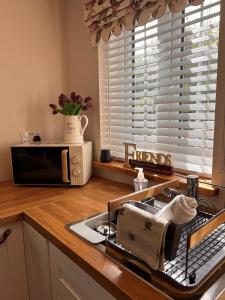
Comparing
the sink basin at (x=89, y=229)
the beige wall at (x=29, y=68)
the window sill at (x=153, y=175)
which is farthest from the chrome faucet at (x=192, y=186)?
the beige wall at (x=29, y=68)

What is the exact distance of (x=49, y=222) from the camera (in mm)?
985

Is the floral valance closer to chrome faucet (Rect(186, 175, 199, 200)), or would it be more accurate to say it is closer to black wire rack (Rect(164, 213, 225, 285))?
chrome faucet (Rect(186, 175, 199, 200))

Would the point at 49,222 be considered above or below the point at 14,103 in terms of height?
below

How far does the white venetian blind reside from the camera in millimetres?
1105

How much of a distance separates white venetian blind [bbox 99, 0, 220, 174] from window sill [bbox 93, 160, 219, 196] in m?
0.11

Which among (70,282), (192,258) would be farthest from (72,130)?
(192,258)

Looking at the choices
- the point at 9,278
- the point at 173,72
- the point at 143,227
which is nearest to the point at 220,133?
the point at 173,72

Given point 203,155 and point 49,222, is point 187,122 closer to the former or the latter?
point 203,155

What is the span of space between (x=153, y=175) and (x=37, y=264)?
0.72m

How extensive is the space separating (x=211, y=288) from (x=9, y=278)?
0.96m

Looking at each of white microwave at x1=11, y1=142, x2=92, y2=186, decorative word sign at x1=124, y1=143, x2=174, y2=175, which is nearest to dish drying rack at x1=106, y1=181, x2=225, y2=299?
decorative word sign at x1=124, y1=143, x2=174, y2=175

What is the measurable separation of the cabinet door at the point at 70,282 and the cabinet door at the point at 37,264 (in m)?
0.06

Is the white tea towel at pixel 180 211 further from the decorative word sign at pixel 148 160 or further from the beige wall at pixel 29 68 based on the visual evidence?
the beige wall at pixel 29 68

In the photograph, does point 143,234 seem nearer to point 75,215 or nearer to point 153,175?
point 75,215
